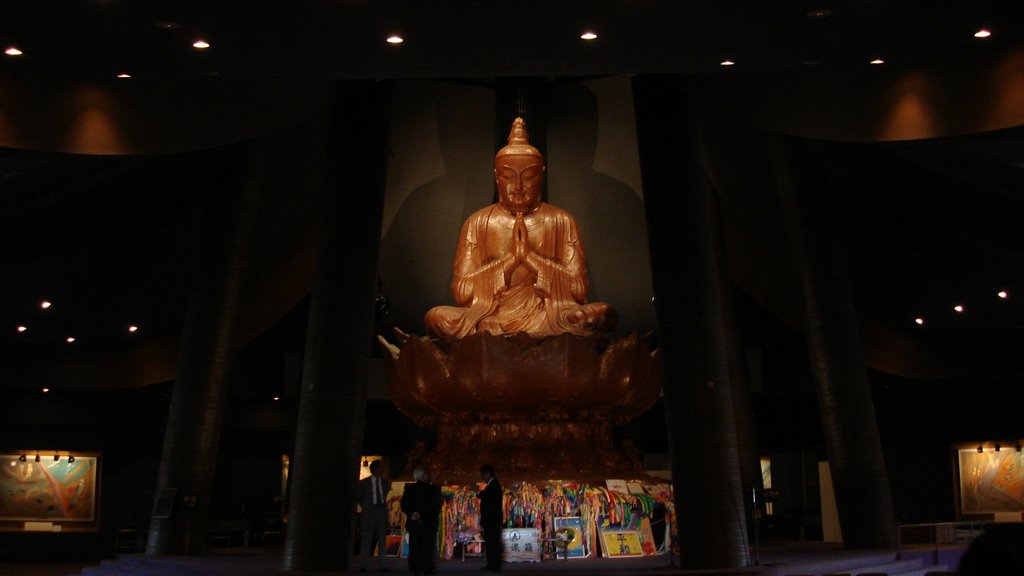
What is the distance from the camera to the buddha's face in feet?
43.4

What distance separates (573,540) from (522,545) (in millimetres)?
861

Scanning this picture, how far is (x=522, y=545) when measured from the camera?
9.70 metres

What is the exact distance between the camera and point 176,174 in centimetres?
1277

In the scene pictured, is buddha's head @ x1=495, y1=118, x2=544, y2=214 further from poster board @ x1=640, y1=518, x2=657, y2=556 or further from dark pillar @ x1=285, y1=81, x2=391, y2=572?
poster board @ x1=640, y1=518, x2=657, y2=556

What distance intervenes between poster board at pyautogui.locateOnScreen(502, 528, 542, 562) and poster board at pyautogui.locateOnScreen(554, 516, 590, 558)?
650 millimetres

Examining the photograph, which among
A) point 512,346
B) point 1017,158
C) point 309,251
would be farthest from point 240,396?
point 1017,158

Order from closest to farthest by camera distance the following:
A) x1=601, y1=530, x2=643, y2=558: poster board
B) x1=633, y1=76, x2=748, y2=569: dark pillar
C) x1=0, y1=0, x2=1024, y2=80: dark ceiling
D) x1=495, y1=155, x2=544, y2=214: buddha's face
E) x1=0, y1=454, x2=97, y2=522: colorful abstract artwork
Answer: x1=0, y1=0, x2=1024, y2=80: dark ceiling < x1=633, y1=76, x2=748, y2=569: dark pillar < x1=601, y1=530, x2=643, y2=558: poster board < x1=495, y1=155, x2=544, y2=214: buddha's face < x1=0, y1=454, x2=97, y2=522: colorful abstract artwork

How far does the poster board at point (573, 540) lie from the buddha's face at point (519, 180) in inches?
169

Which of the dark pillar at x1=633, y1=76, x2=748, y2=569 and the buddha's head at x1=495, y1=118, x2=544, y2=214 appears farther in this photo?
the buddha's head at x1=495, y1=118, x2=544, y2=214

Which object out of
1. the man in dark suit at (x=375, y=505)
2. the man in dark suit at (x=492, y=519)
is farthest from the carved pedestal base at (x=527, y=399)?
the man in dark suit at (x=375, y=505)

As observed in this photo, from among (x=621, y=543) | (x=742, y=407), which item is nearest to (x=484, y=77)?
(x=621, y=543)

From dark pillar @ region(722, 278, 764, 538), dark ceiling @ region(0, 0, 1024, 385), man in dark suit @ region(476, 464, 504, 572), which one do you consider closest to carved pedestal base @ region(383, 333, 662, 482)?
dark pillar @ region(722, 278, 764, 538)

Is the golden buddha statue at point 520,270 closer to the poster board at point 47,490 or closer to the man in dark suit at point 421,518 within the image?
the man in dark suit at point 421,518

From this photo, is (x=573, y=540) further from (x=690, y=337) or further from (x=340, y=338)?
(x=340, y=338)
